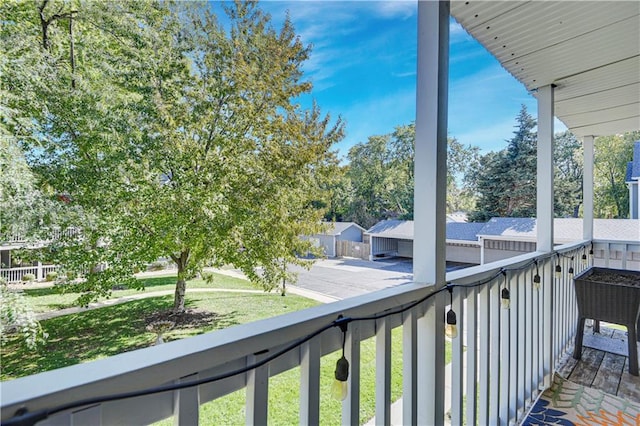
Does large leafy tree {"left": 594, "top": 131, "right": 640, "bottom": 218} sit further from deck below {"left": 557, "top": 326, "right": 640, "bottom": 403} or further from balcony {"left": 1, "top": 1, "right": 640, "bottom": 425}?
balcony {"left": 1, "top": 1, "right": 640, "bottom": 425}

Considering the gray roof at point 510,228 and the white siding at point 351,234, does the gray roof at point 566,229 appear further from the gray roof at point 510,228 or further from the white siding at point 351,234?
the white siding at point 351,234

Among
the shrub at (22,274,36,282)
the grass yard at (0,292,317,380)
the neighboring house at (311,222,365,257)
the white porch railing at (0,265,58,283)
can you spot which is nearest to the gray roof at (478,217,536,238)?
the neighboring house at (311,222,365,257)

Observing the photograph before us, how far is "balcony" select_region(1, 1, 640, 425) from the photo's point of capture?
0.40m

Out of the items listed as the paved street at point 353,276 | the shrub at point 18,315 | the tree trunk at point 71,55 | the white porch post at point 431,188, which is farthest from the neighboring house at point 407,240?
the white porch post at point 431,188

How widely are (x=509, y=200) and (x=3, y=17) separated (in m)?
14.5

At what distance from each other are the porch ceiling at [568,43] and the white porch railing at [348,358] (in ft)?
3.34

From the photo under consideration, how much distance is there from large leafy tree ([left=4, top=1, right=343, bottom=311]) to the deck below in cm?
409

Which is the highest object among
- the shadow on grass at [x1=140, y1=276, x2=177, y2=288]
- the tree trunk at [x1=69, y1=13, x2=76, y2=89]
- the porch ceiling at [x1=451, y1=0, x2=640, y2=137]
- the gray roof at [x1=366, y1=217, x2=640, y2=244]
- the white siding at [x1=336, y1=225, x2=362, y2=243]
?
the tree trunk at [x1=69, y1=13, x2=76, y2=89]

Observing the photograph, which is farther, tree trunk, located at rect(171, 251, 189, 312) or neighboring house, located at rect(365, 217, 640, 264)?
neighboring house, located at rect(365, 217, 640, 264)

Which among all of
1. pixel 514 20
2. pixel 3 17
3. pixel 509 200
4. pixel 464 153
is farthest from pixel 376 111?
pixel 514 20

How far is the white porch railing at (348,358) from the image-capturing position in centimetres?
37

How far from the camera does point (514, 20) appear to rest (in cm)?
135

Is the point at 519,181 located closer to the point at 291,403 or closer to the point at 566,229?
the point at 566,229

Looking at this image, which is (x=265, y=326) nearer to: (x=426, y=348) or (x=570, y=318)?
(x=426, y=348)
